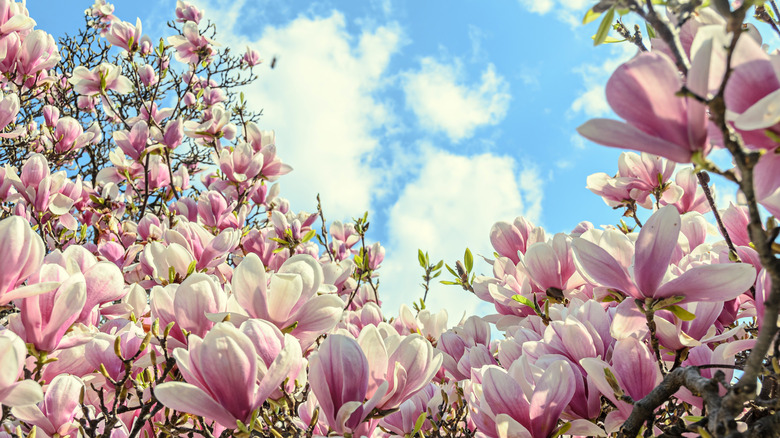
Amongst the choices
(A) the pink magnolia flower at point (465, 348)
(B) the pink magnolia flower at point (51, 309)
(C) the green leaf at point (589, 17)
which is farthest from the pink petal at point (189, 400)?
(A) the pink magnolia flower at point (465, 348)

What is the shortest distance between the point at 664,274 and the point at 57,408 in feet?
4.98

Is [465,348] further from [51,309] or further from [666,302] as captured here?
[51,309]

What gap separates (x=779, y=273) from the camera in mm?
614

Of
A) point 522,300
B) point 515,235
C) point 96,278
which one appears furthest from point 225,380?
point 515,235

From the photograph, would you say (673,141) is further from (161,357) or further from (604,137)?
(161,357)

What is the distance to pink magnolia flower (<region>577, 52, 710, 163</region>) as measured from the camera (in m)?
0.71

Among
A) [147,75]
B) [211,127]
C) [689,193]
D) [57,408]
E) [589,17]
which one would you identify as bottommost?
[57,408]

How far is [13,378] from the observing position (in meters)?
0.89

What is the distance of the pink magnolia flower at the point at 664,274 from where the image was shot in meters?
1.07

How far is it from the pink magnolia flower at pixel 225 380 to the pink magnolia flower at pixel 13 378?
203mm

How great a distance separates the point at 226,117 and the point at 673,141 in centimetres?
417

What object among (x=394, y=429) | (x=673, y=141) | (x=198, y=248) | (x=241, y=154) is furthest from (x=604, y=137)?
(x=241, y=154)

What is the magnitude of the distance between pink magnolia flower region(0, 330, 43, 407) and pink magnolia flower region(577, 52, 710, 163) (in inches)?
38.8

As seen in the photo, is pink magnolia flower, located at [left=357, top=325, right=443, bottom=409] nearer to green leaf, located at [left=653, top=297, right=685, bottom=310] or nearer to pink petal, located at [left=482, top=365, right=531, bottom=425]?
pink petal, located at [left=482, top=365, right=531, bottom=425]
